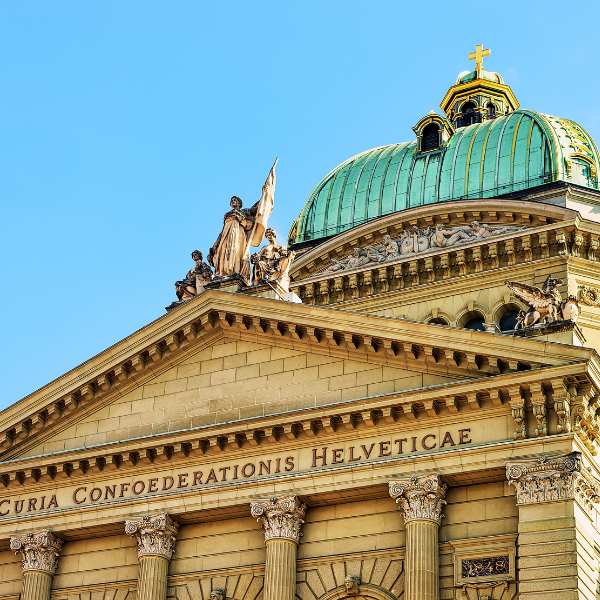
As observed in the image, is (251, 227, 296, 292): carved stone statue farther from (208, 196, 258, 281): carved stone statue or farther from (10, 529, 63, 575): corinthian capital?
(10, 529, 63, 575): corinthian capital

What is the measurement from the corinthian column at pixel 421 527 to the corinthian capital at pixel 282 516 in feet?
8.50

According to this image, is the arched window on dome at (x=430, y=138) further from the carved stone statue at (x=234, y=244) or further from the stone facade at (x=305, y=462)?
the stone facade at (x=305, y=462)

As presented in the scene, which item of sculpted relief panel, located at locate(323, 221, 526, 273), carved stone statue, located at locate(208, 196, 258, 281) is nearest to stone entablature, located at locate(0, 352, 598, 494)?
carved stone statue, located at locate(208, 196, 258, 281)

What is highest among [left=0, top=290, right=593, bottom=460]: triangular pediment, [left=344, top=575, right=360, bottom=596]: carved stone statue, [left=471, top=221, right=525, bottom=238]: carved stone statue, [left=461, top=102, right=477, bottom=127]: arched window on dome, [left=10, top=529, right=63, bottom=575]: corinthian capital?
[left=461, top=102, right=477, bottom=127]: arched window on dome

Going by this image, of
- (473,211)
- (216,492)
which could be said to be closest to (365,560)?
(216,492)

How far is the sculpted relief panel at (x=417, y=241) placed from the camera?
1641 inches

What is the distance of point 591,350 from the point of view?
27.1 metres

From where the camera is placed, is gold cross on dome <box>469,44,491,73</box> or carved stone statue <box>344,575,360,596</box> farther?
gold cross on dome <box>469,44,491,73</box>

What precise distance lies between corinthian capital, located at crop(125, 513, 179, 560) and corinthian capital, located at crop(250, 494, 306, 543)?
8.55ft

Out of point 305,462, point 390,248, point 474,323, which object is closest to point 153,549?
point 305,462

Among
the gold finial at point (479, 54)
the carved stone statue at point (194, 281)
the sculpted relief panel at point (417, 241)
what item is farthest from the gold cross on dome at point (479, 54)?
the carved stone statue at point (194, 281)

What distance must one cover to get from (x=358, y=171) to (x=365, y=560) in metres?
22.3

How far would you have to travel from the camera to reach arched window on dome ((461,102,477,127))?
5162 centimetres

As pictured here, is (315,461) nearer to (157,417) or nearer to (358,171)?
(157,417)
